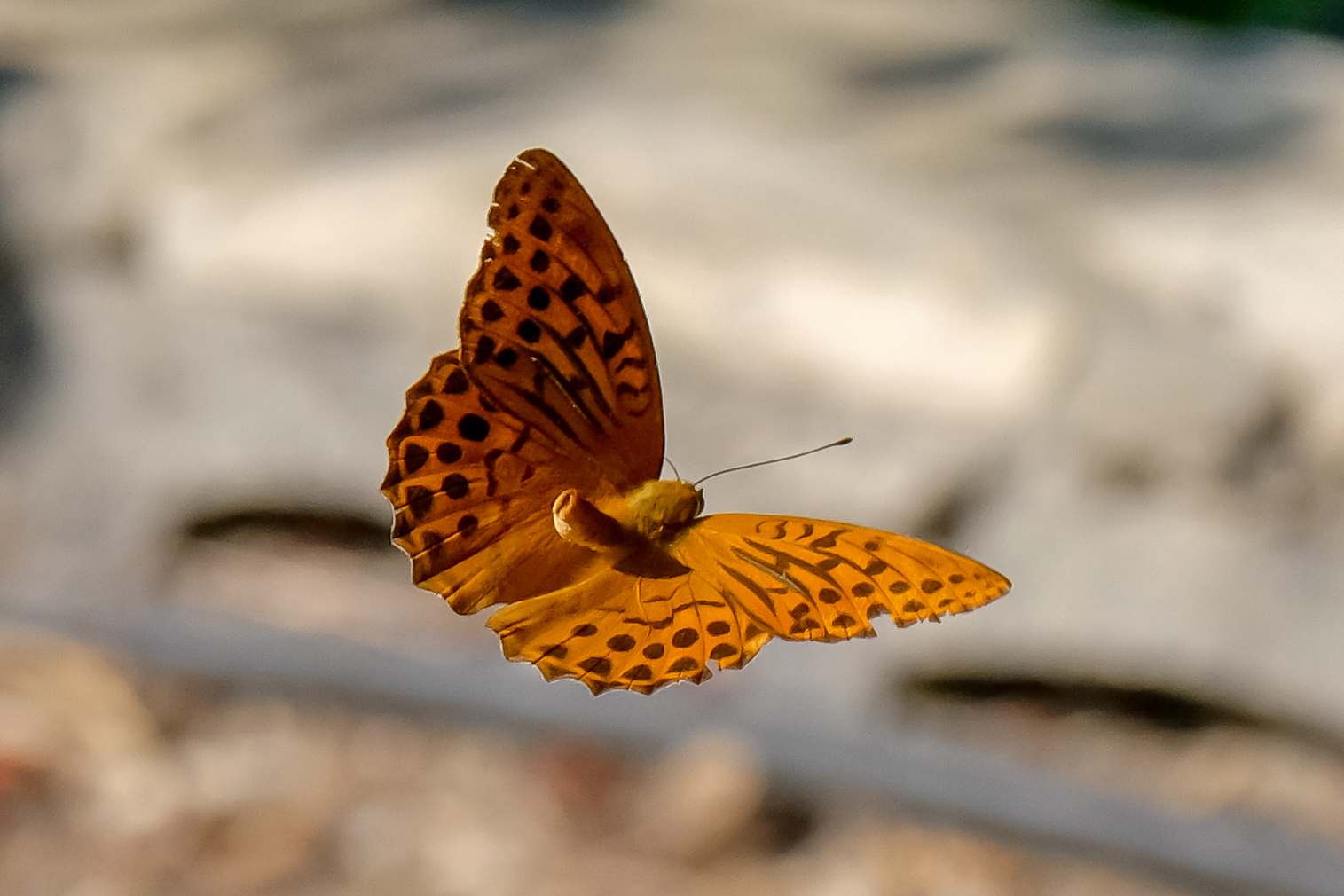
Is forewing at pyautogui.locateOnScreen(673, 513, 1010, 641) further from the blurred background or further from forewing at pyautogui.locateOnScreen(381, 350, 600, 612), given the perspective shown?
the blurred background

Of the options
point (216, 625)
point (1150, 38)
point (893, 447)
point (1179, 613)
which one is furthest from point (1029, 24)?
point (216, 625)

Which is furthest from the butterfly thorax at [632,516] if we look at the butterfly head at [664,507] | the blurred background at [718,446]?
the blurred background at [718,446]

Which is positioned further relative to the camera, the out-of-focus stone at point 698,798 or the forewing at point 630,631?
the out-of-focus stone at point 698,798

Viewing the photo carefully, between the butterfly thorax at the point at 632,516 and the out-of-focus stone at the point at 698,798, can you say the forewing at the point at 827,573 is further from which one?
the out-of-focus stone at the point at 698,798

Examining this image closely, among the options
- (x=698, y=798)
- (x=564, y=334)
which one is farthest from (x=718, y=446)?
(x=564, y=334)

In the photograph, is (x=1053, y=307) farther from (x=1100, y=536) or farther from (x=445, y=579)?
(x=445, y=579)

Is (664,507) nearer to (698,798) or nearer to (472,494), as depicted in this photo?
(472,494)

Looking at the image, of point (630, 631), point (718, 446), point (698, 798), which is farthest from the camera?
point (718, 446)

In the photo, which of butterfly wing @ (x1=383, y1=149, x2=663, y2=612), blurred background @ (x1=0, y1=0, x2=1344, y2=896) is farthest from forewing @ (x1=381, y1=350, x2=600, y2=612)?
blurred background @ (x1=0, y1=0, x2=1344, y2=896)

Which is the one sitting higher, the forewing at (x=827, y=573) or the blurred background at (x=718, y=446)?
the forewing at (x=827, y=573)
